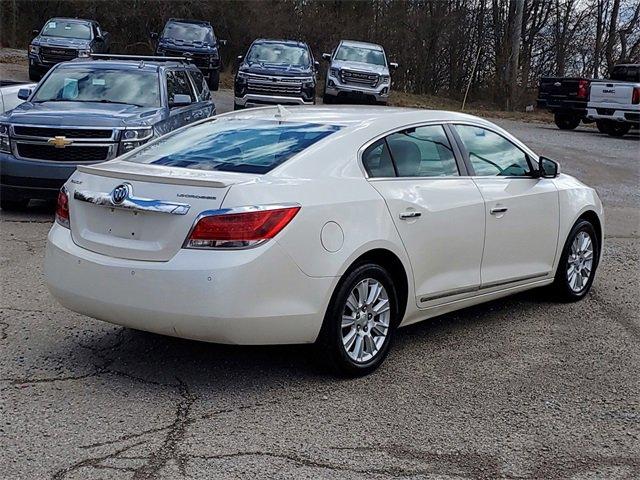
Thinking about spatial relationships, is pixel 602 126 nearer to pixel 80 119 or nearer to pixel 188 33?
pixel 188 33

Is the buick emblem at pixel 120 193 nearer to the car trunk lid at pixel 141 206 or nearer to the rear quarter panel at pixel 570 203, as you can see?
the car trunk lid at pixel 141 206

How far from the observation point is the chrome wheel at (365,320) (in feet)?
17.2

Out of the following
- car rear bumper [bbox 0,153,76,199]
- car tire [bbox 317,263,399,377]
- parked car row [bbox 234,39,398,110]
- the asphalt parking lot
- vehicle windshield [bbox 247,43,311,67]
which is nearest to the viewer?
the asphalt parking lot

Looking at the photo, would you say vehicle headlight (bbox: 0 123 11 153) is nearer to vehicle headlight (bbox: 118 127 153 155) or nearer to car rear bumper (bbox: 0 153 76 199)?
car rear bumper (bbox: 0 153 76 199)

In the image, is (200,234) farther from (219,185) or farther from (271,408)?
(271,408)

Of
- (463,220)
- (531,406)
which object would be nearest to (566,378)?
(531,406)

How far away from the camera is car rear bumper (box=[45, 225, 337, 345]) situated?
15.3 ft

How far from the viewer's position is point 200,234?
4719 mm

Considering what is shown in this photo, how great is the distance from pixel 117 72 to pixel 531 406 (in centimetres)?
793

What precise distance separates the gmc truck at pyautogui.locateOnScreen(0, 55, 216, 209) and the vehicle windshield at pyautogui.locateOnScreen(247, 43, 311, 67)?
10692 mm

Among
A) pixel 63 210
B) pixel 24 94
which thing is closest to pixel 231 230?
pixel 63 210

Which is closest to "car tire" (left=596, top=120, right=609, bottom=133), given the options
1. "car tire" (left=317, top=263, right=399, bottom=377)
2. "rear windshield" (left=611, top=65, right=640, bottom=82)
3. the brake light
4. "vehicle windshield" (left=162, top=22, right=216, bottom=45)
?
the brake light

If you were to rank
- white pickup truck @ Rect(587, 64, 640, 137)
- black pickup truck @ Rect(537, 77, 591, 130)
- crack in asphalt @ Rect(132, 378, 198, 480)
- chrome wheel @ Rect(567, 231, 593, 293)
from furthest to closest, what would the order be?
black pickup truck @ Rect(537, 77, 591, 130)
white pickup truck @ Rect(587, 64, 640, 137)
chrome wheel @ Rect(567, 231, 593, 293)
crack in asphalt @ Rect(132, 378, 198, 480)

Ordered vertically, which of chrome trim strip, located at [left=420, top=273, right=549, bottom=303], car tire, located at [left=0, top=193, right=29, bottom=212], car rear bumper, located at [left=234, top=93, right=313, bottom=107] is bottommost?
car tire, located at [left=0, top=193, right=29, bottom=212]
